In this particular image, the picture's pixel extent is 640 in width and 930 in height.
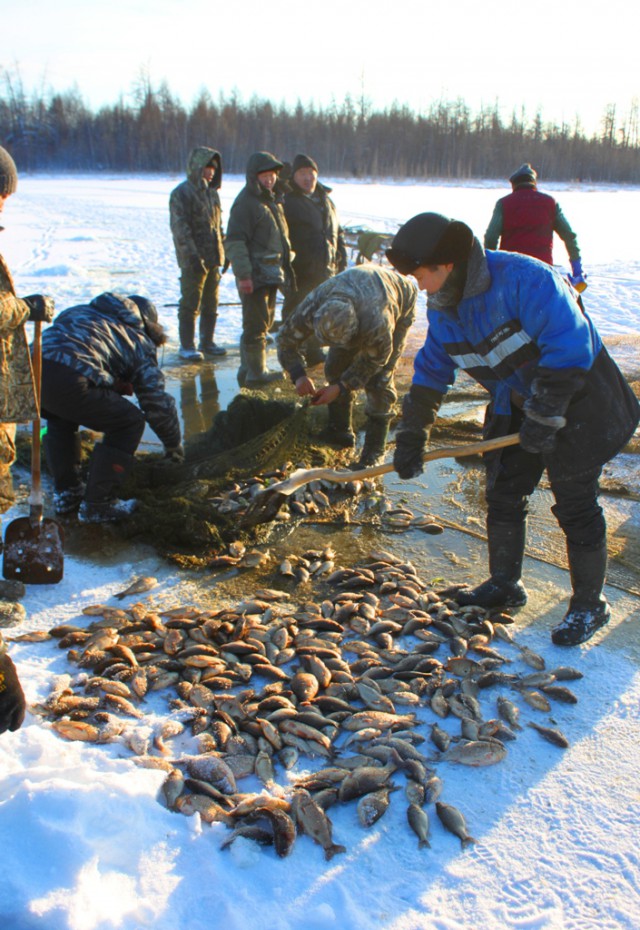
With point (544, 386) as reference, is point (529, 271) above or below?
above

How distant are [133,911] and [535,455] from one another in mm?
2411

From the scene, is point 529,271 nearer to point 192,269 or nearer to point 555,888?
point 555,888

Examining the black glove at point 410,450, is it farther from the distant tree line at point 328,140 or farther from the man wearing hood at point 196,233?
the distant tree line at point 328,140

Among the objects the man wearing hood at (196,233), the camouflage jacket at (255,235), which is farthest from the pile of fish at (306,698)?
the man wearing hood at (196,233)

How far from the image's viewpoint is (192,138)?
56.3 m

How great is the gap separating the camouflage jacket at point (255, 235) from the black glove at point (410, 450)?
12.9ft

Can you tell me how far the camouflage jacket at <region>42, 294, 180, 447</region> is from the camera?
4234 millimetres

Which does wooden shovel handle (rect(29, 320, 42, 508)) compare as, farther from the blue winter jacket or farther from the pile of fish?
the blue winter jacket

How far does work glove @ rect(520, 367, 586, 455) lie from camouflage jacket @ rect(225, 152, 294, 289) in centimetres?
458

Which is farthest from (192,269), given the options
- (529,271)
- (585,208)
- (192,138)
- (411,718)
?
(192,138)

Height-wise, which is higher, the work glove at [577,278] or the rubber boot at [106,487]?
the work glove at [577,278]

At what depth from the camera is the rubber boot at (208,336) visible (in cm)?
838

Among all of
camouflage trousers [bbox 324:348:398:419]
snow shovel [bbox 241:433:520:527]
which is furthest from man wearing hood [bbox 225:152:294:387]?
snow shovel [bbox 241:433:520:527]

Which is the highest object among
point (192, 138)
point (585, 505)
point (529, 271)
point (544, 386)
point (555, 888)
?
point (192, 138)
